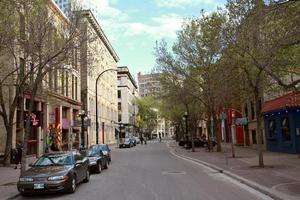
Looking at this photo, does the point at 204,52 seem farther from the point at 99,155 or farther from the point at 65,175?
the point at 65,175

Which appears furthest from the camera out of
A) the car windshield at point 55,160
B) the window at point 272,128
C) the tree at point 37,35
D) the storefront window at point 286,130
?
the window at point 272,128

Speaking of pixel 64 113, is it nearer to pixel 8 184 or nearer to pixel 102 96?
pixel 102 96

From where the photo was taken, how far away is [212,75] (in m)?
33.8

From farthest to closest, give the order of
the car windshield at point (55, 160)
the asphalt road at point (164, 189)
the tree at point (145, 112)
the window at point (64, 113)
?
1. the tree at point (145, 112)
2. the window at point (64, 113)
3. the car windshield at point (55, 160)
4. the asphalt road at point (164, 189)

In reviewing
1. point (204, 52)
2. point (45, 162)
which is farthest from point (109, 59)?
point (45, 162)

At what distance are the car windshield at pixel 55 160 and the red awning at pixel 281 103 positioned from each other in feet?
55.1

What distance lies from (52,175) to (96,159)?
789 centimetres

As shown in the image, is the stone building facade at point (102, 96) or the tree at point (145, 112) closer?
the stone building facade at point (102, 96)

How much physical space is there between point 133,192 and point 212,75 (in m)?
21.3

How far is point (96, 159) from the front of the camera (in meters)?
21.6

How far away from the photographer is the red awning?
2878 cm

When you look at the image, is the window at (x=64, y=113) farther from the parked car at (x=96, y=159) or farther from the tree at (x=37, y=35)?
the tree at (x=37, y=35)

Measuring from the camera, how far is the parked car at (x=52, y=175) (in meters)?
13.5

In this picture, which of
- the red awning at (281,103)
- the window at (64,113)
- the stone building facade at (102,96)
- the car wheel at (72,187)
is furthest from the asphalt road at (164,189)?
the window at (64,113)
